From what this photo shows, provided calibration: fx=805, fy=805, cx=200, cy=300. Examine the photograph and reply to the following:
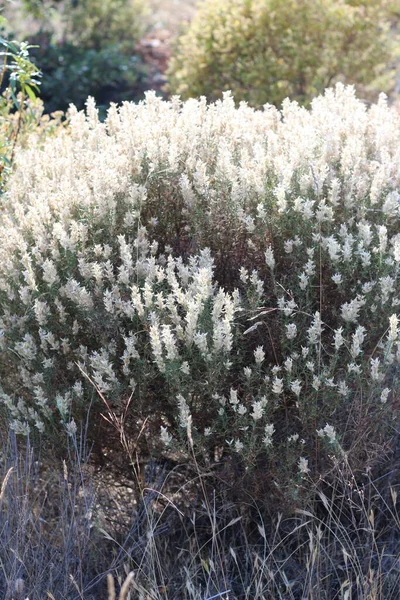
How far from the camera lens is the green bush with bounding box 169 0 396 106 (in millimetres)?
7559

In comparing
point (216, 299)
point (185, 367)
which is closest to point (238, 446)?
point (185, 367)

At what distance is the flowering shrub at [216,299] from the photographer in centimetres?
279

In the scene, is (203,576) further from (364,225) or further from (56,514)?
(364,225)

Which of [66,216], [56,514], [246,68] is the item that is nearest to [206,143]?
[66,216]

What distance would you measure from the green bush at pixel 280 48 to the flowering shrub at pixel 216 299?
4.39 m

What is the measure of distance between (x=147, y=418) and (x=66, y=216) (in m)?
0.88

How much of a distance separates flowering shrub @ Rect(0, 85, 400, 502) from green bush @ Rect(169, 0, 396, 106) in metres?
4.39

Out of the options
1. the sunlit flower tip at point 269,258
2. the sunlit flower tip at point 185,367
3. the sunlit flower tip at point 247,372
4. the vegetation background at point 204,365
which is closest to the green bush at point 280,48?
the vegetation background at point 204,365

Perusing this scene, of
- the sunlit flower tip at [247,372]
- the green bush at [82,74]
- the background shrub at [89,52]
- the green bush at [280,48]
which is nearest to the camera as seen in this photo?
the sunlit flower tip at [247,372]

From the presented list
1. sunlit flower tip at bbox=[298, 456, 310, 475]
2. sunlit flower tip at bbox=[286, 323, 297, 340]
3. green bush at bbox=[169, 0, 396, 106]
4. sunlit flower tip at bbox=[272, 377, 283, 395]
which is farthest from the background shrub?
sunlit flower tip at bbox=[298, 456, 310, 475]

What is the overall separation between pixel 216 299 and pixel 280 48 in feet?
18.1

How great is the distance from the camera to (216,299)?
8.98ft

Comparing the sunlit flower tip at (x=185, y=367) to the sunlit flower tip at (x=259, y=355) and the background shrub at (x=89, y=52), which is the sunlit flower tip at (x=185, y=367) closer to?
the sunlit flower tip at (x=259, y=355)

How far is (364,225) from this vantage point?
9.82ft
